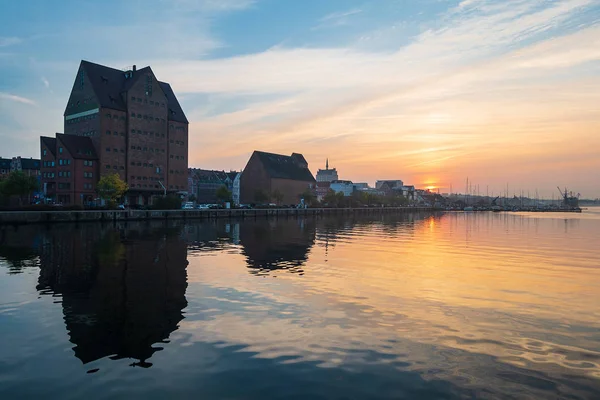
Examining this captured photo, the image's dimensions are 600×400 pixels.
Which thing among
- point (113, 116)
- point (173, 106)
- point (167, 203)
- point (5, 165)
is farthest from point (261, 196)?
point (5, 165)

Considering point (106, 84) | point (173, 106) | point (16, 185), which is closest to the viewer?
point (16, 185)

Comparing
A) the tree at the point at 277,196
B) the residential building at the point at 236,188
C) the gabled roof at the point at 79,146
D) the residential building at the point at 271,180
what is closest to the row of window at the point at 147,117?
the gabled roof at the point at 79,146

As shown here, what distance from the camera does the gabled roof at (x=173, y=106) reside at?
4771 inches

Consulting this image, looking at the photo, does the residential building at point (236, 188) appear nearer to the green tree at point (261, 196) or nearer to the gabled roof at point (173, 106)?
the green tree at point (261, 196)

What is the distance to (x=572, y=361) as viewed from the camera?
12.2 meters

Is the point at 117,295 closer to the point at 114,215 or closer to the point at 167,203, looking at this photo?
the point at 114,215

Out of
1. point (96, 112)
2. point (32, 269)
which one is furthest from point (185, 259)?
point (96, 112)

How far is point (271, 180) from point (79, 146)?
253 feet

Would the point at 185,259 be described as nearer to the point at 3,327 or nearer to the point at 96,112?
the point at 3,327

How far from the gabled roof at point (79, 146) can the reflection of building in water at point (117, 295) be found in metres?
69.9

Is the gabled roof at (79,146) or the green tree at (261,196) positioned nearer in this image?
the gabled roof at (79,146)

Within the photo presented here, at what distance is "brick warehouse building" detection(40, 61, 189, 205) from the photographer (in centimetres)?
10019

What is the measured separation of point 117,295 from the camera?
19.4m

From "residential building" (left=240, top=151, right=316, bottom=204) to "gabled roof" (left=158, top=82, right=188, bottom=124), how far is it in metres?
44.4
